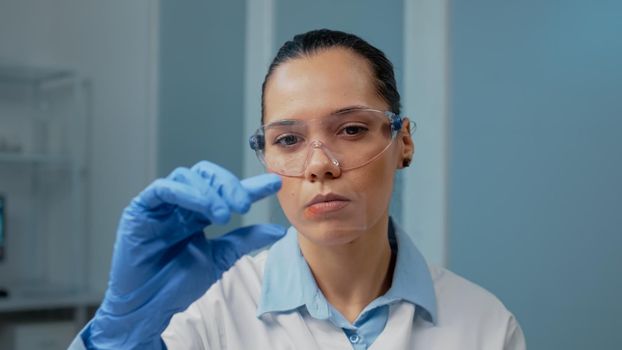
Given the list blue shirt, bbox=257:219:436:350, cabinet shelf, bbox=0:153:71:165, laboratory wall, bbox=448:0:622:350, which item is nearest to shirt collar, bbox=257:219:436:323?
blue shirt, bbox=257:219:436:350

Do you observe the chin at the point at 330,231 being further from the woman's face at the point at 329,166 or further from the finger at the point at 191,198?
the finger at the point at 191,198

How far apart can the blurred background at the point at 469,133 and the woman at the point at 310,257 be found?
1.71ft

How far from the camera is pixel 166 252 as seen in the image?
1046 mm

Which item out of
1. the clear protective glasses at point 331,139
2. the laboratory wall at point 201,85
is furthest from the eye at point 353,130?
the laboratory wall at point 201,85

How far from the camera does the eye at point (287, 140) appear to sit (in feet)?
3.76

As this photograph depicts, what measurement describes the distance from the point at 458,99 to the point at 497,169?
221 mm

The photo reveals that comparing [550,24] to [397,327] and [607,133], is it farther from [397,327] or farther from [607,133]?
[397,327]

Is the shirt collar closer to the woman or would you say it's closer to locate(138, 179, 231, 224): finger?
the woman

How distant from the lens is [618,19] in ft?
5.17

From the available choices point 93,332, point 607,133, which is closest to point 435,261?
point 607,133

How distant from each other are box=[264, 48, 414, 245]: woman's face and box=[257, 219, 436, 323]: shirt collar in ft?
0.34

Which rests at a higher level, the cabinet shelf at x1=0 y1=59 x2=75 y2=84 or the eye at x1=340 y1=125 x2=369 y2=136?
the cabinet shelf at x1=0 y1=59 x2=75 y2=84

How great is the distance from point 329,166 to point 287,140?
0.10 metres

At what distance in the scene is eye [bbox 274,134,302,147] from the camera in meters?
1.15
